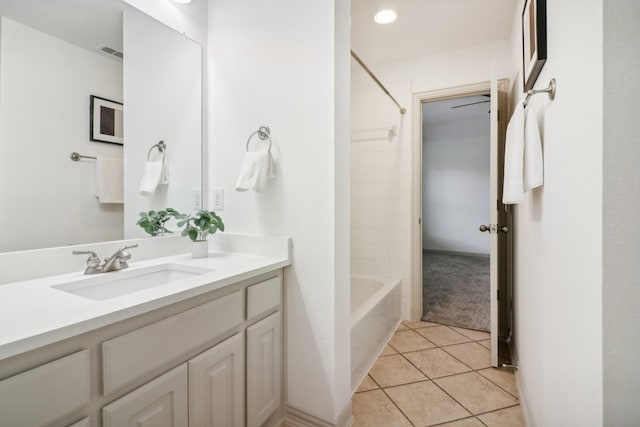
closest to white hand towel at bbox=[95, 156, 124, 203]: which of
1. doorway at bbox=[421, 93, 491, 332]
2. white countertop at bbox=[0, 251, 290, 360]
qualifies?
white countertop at bbox=[0, 251, 290, 360]

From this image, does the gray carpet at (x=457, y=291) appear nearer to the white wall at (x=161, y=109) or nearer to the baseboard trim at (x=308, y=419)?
the baseboard trim at (x=308, y=419)

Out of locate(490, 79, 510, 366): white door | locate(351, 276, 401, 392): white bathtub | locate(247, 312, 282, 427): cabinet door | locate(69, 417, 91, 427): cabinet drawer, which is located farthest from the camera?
locate(490, 79, 510, 366): white door

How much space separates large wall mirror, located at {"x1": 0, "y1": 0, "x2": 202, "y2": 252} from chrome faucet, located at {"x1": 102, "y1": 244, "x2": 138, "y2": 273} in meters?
0.14

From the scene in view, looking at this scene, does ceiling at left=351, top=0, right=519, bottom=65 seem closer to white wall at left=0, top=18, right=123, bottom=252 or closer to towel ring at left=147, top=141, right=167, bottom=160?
towel ring at left=147, top=141, right=167, bottom=160

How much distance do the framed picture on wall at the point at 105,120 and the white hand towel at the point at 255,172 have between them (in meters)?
0.58

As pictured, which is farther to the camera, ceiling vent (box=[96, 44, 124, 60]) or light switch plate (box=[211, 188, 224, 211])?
light switch plate (box=[211, 188, 224, 211])

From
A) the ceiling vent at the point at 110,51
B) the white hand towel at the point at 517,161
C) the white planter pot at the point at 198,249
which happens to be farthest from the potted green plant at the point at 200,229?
the white hand towel at the point at 517,161

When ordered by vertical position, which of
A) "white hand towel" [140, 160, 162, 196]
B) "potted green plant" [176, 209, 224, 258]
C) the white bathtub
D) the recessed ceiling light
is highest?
the recessed ceiling light

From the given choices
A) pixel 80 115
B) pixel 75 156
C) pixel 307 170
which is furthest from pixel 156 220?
pixel 307 170

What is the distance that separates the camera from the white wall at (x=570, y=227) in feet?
2.18

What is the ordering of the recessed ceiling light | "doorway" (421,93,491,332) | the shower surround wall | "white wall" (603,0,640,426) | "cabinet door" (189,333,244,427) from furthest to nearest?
1. "doorway" (421,93,491,332)
2. the shower surround wall
3. the recessed ceiling light
4. "cabinet door" (189,333,244,427)
5. "white wall" (603,0,640,426)

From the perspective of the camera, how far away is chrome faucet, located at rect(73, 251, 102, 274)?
3.84 feet

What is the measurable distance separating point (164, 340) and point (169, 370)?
105mm

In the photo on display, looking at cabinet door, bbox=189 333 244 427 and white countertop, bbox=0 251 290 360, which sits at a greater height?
white countertop, bbox=0 251 290 360
